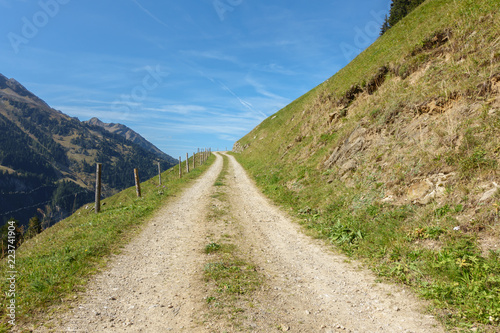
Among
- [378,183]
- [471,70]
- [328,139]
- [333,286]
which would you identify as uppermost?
[471,70]

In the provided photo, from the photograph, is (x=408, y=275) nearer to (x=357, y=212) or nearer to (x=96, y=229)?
(x=357, y=212)

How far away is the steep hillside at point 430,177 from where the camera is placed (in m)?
5.20

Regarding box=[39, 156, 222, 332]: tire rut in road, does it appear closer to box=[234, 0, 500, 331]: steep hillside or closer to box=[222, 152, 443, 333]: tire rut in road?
box=[222, 152, 443, 333]: tire rut in road

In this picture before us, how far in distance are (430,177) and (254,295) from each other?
7.09 metres

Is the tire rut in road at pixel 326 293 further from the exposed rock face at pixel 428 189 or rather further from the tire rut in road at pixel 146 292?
the exposed rock face at pixel 428 189

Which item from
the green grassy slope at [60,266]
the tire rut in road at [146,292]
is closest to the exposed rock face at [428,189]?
the tire rut in road at [146,292]

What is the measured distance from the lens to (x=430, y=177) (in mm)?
8102

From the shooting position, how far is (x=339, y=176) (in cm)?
1310

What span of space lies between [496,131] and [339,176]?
6.61m

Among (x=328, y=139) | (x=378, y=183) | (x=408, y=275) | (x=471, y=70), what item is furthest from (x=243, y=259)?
(x=328, y=139)

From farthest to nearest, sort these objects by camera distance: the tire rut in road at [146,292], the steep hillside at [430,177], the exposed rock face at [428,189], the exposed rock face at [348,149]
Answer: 1. the exposed rock face at [348,149]
2. the exposed rock face at [428,189]
3. the steep hillside at [430,177]
4. the tire rut in road at [146,292]

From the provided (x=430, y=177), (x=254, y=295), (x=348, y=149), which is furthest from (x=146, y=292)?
(x=348, y=149)

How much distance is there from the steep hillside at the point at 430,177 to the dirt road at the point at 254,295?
82 cm

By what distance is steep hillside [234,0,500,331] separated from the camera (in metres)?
5.20
